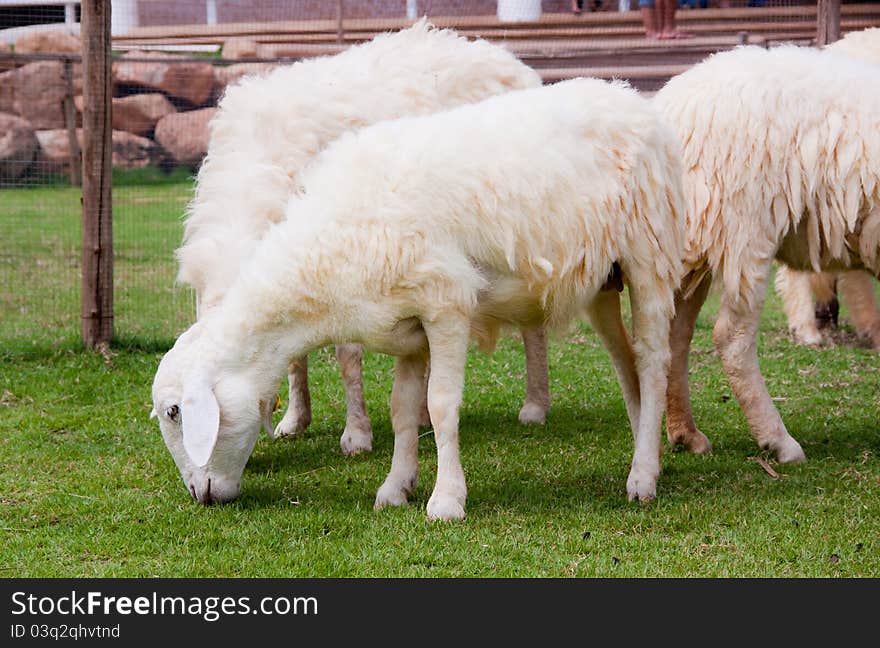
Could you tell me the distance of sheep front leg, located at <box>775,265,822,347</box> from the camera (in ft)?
29.9

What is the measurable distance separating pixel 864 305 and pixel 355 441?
14.7 ft

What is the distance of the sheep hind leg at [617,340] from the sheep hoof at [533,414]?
1.31 meters

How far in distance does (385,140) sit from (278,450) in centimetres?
208

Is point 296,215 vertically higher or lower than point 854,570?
higher

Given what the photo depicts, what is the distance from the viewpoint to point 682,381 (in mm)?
6348

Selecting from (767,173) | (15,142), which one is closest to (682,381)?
(767,173)

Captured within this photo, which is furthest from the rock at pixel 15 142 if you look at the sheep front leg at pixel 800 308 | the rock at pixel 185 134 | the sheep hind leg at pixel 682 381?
the sheep hind leg at pixel 682 381

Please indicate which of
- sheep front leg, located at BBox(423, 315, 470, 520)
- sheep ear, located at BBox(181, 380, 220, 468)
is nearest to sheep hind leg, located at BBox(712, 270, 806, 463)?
sheep front leg, located at BBox(423, 315, 470, 520)

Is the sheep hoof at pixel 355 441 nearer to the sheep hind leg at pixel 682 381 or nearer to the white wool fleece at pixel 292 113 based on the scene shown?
the white wool fleece at pixel 292 113

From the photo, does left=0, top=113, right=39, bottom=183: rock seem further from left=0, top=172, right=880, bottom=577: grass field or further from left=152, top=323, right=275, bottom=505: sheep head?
left=152, top=323, right=275, bottom=505: sheep head

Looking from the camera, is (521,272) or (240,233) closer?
(521,272)
